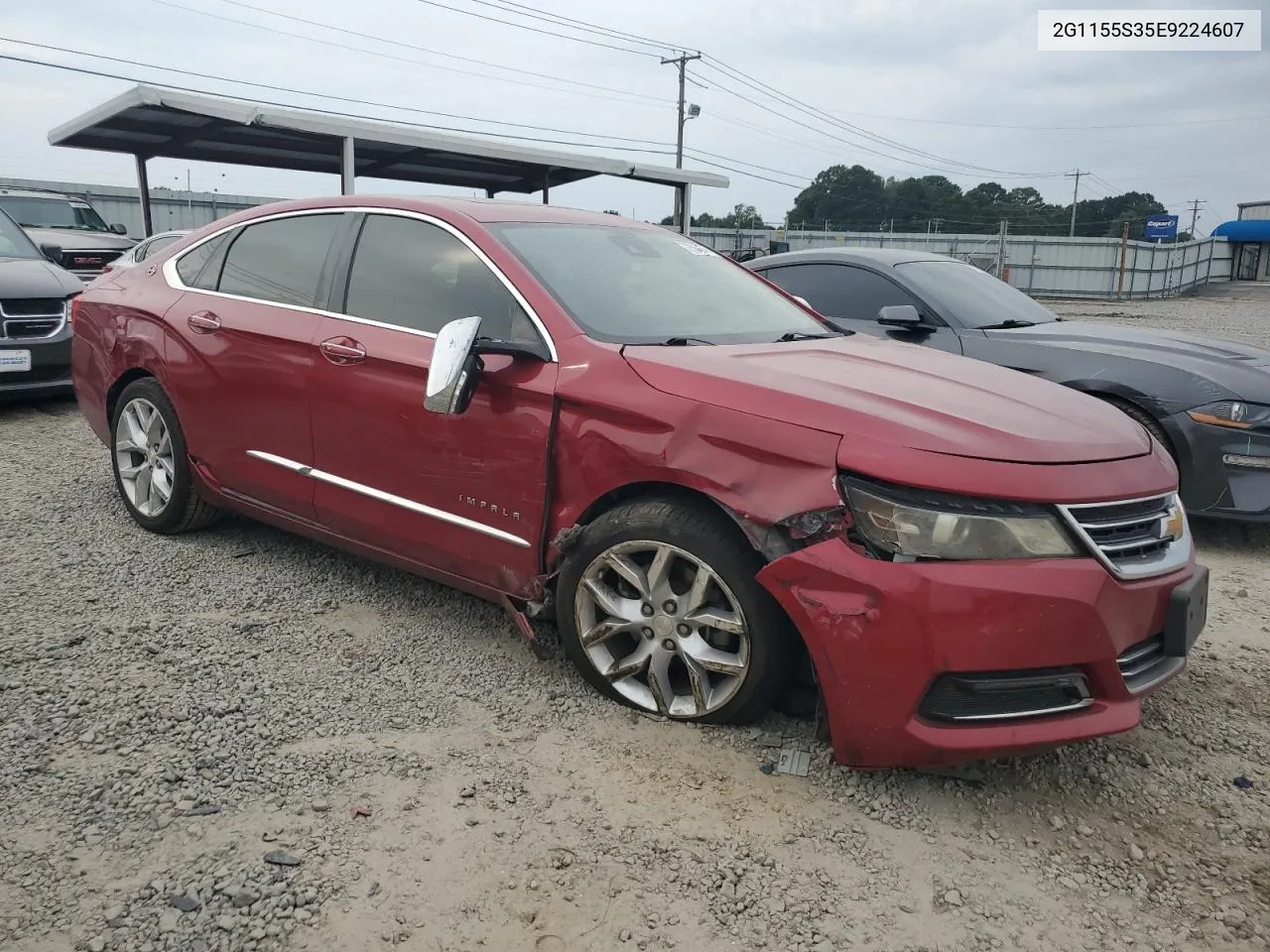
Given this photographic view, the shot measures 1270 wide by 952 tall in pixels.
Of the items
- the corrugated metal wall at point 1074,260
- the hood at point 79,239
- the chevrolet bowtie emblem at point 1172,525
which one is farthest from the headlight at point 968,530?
the corrugated metal wall at point 1074,260

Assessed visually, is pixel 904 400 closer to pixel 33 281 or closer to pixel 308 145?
pixel 33 281

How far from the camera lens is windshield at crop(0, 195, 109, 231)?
14.2m

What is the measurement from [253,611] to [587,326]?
68.7 inches

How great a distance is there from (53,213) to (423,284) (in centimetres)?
1402

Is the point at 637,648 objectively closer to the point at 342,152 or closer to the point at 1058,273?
the point at 342,152

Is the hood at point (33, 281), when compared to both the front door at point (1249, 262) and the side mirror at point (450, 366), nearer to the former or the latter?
the side mirror at point (450, 366)

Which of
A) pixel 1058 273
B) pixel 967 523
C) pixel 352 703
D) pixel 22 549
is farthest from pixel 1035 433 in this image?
pixel 1058 273

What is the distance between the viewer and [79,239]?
44.8ft

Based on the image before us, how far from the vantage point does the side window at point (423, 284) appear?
3.27 m

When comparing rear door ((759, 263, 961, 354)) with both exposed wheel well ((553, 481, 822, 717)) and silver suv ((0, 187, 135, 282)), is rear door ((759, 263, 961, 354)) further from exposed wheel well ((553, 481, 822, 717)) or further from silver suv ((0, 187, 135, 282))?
silver suv ((0, 187, 135, 282))

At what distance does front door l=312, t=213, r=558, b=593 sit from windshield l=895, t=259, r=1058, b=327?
3342 mm

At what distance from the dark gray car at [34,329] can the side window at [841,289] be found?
5.65 metres

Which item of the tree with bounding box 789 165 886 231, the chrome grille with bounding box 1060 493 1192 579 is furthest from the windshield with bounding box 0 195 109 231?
the tree with bounding box 789 165 886 231

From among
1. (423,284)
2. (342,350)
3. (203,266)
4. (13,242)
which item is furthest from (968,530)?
(13,242)
